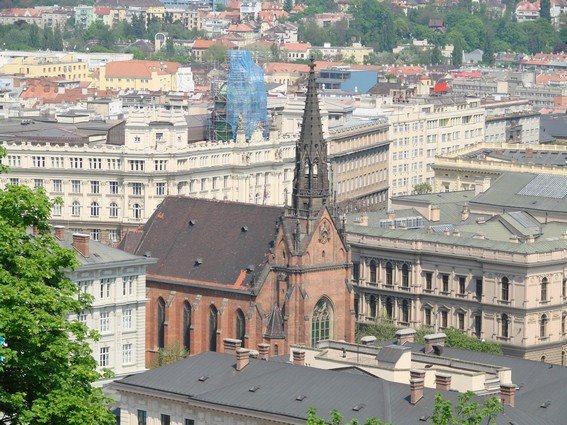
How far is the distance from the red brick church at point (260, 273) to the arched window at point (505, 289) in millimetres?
11338

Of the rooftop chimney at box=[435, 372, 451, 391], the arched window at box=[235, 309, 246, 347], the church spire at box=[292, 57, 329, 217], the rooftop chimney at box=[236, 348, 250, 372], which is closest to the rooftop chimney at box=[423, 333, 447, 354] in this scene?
the rooftop chimney at box=[236, 348, 250, 372]

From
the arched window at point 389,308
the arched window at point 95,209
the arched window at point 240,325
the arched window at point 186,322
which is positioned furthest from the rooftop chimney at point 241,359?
the arched window at point 95,209

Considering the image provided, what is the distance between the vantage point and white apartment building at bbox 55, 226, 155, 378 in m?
126

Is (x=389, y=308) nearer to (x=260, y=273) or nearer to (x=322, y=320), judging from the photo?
(x=322, y=320)

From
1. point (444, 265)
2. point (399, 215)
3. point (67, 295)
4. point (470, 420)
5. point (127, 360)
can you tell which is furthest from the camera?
point (399, 215)

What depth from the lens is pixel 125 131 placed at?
7343 inches

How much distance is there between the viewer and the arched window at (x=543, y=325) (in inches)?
5625

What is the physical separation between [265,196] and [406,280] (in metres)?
48.8

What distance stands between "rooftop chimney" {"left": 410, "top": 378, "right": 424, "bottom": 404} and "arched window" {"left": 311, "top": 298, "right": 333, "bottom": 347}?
1404 inches

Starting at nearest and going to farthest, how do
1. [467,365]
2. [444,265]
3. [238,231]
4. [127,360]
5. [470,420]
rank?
[470,420]
[467,365]
[127,360]
[238,231]
[444,265]

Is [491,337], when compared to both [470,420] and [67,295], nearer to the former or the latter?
[470,420]

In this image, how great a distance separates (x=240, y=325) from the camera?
13588 cm

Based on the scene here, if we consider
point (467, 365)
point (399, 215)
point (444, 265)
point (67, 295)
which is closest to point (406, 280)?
point (444, 265)

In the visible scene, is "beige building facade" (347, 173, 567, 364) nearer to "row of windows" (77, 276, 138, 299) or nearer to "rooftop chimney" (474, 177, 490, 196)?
"rooftop chimney" (474, 177, 490, 196)
